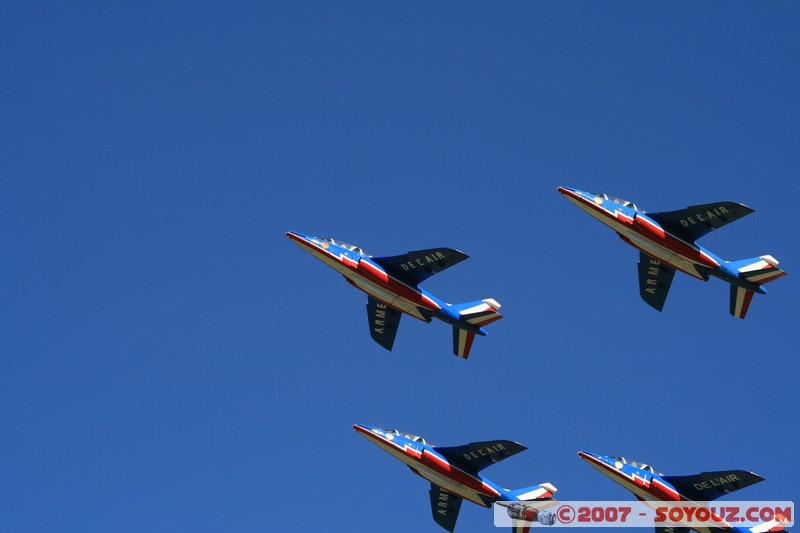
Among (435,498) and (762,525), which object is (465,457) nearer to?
(435,498)

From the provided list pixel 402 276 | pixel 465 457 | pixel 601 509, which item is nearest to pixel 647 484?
pixel 601 509

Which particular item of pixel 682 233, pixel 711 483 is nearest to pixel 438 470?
pixel 711 483

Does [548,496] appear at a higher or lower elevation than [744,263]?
lower

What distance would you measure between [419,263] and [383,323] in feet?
34.1

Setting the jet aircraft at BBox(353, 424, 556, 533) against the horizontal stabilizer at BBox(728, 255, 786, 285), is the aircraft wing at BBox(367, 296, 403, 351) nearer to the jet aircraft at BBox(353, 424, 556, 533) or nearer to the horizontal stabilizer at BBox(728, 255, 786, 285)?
the jet aircraft at BBox(353, 424, 556, 533)

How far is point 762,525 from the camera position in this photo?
119438 mm

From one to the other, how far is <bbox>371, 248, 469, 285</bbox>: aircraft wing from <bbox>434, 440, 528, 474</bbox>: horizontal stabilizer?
11.9 m

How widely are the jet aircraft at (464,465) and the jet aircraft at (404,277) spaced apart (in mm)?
8551

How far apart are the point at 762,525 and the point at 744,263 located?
1798 centimetres

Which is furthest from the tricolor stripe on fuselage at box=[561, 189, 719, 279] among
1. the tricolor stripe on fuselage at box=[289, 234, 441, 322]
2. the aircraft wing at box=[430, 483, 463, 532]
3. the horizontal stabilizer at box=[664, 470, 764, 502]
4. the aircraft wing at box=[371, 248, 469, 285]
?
the aircraft wing at box=[430, 483, 463, 532]

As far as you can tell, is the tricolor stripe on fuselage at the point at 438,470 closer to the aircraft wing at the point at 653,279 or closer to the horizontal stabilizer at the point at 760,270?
the aircraft wing at the point at 653,279

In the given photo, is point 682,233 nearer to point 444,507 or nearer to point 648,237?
point 648,237

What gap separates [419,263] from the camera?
121 meters

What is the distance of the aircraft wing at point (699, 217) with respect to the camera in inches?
4700
